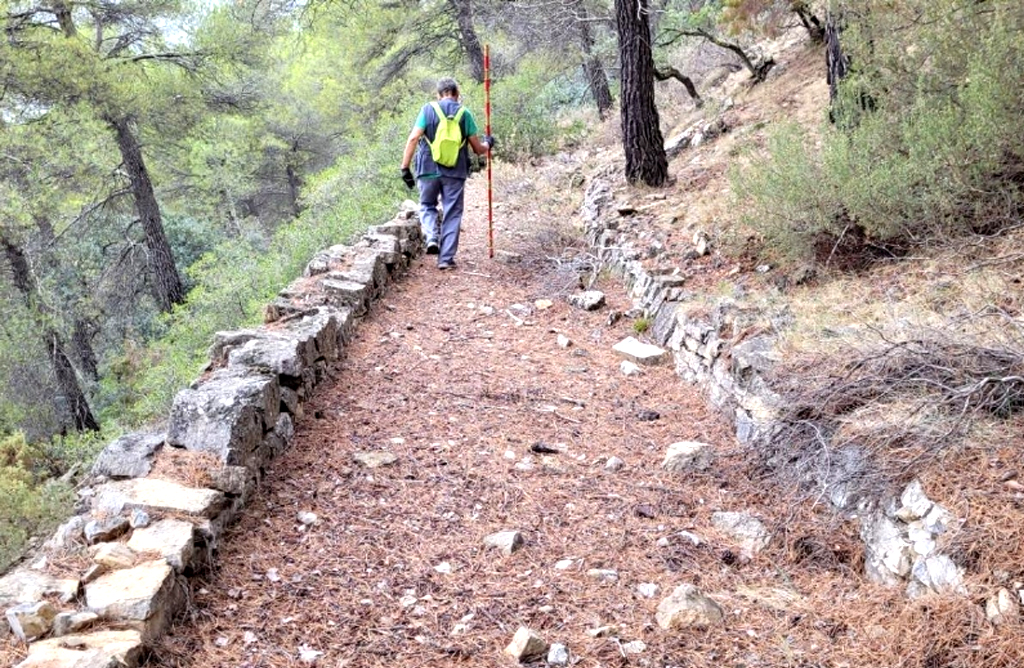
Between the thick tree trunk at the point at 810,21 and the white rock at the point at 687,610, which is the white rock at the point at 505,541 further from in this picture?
the thick tree trunk at the point at 810,21

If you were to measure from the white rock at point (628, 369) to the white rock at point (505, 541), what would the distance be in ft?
7.59

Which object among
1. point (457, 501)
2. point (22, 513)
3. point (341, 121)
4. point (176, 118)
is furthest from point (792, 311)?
point (341, 121)

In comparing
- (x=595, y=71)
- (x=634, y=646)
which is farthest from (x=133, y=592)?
(x=595, y=71)

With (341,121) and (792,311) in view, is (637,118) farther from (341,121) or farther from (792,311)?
(341,121)

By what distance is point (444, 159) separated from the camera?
7.39m

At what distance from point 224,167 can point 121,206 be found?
8.79ft

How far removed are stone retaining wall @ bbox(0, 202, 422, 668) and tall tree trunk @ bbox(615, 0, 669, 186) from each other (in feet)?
14.2

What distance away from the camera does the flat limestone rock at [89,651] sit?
2.28 metres

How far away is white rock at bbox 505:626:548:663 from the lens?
2.61 m

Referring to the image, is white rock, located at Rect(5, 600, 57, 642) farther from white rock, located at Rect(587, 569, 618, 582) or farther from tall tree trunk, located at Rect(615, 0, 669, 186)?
tall tree trunk, located at Rect(615, 0, 669, 186)

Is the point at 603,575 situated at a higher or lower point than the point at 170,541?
lower

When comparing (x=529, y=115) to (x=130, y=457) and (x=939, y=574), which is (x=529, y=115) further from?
(x=939, y=574)

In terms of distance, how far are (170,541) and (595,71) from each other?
13.4 metres

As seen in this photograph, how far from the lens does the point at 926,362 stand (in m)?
3.32
